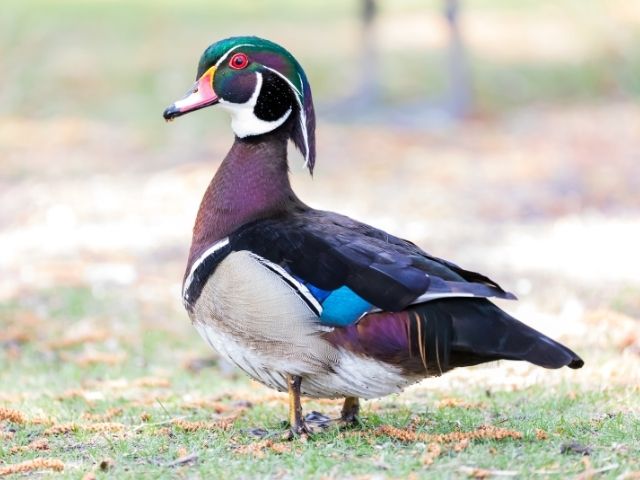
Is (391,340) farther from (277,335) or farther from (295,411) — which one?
(295,411)

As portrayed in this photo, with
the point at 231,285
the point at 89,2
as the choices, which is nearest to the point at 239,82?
the point at 231,285

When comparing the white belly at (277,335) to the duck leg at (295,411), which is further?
the duck leg at (295,411)

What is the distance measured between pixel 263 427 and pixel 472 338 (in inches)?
47.5

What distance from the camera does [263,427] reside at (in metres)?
4.91

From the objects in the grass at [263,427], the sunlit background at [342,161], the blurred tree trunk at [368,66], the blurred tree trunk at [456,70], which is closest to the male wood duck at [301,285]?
the grass at [263,427]

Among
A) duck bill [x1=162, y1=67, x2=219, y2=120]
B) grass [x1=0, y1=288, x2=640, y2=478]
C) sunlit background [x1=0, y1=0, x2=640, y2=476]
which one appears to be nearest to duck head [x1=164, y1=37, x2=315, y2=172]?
duck bill [x1=162, y1=67, x2=219, y2=120]

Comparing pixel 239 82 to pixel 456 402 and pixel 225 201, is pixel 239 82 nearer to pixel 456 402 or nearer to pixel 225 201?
pixel 225 201

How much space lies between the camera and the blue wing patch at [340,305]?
14.1ft

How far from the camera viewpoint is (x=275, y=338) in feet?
14.5

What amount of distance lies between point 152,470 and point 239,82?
1705 mm

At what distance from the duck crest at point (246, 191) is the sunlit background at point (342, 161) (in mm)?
1565

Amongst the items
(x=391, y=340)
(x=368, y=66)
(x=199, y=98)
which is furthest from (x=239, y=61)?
(x=368, y=66)

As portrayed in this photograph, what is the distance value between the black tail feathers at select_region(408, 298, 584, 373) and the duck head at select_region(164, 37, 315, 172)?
1.04 metres

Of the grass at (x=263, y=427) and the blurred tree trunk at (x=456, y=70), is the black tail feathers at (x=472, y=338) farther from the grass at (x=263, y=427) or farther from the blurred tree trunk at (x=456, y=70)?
the blurred tree trunk at (x=456, y=70)
